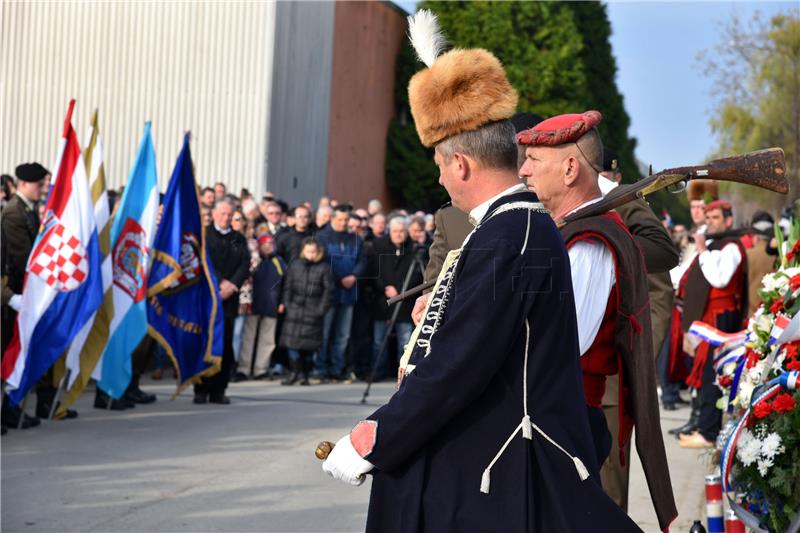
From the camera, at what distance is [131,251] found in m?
10.7

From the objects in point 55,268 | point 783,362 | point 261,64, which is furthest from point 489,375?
point 261,64

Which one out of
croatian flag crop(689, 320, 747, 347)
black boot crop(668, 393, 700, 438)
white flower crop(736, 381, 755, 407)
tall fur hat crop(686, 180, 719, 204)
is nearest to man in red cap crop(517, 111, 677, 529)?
white flower crop(736, 381, 755, 407)

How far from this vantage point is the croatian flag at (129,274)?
410 inches

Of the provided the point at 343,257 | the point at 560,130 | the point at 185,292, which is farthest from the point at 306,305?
the point at 560,130

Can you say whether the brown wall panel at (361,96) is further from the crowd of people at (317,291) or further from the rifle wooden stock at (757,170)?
the rifle wooden stock at (757,170)

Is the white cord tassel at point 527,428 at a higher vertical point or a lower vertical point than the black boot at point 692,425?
higher

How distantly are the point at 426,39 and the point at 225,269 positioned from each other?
9.19 meters

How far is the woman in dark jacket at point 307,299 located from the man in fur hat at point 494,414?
35.8 feet

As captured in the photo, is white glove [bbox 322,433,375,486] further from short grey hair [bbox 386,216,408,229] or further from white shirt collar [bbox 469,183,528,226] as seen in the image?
short grey hair [bbox 386,216,408,229]

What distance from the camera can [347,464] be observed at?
299 centimetres

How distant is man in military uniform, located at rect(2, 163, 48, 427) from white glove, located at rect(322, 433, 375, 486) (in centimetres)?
694

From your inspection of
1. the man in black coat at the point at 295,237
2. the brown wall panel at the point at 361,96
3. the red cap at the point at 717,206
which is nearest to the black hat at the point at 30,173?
the man in black coat at the point at 295,237

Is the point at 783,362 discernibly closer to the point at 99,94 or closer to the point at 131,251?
the point at 131,251

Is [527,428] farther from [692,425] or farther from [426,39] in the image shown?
[692,425]
